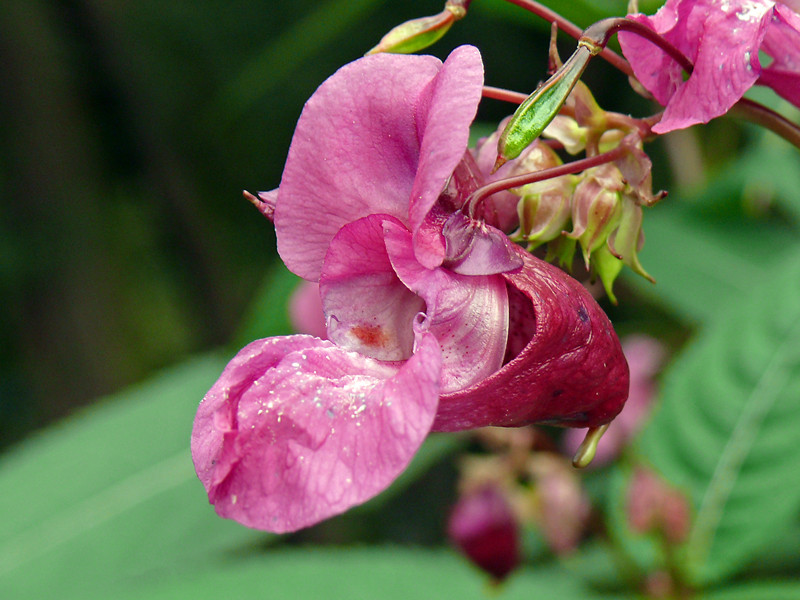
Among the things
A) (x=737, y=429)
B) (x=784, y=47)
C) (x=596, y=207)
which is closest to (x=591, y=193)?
(x=596, y=207)

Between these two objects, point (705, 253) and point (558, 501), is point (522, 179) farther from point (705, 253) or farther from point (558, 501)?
point (705, 253)

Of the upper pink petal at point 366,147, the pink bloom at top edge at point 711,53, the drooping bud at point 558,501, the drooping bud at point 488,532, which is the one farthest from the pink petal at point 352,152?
the drooping bud at point 558,501

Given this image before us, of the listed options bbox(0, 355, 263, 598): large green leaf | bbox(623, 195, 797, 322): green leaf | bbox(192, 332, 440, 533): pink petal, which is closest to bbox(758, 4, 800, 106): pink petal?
bbox(192, 332, 440, 533): pink petal

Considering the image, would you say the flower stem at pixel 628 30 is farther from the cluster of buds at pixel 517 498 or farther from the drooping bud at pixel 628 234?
the cluster of buds at pixel 517 498

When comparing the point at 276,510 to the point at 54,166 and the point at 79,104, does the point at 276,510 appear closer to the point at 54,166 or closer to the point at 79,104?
the point at 54,166

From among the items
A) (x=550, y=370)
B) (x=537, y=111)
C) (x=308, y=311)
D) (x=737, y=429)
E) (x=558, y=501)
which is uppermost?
(x=537, y=111)

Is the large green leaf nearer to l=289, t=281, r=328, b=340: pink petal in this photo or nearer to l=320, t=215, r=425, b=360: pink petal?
l=289, t=281, r=328, b=340: pink petal
